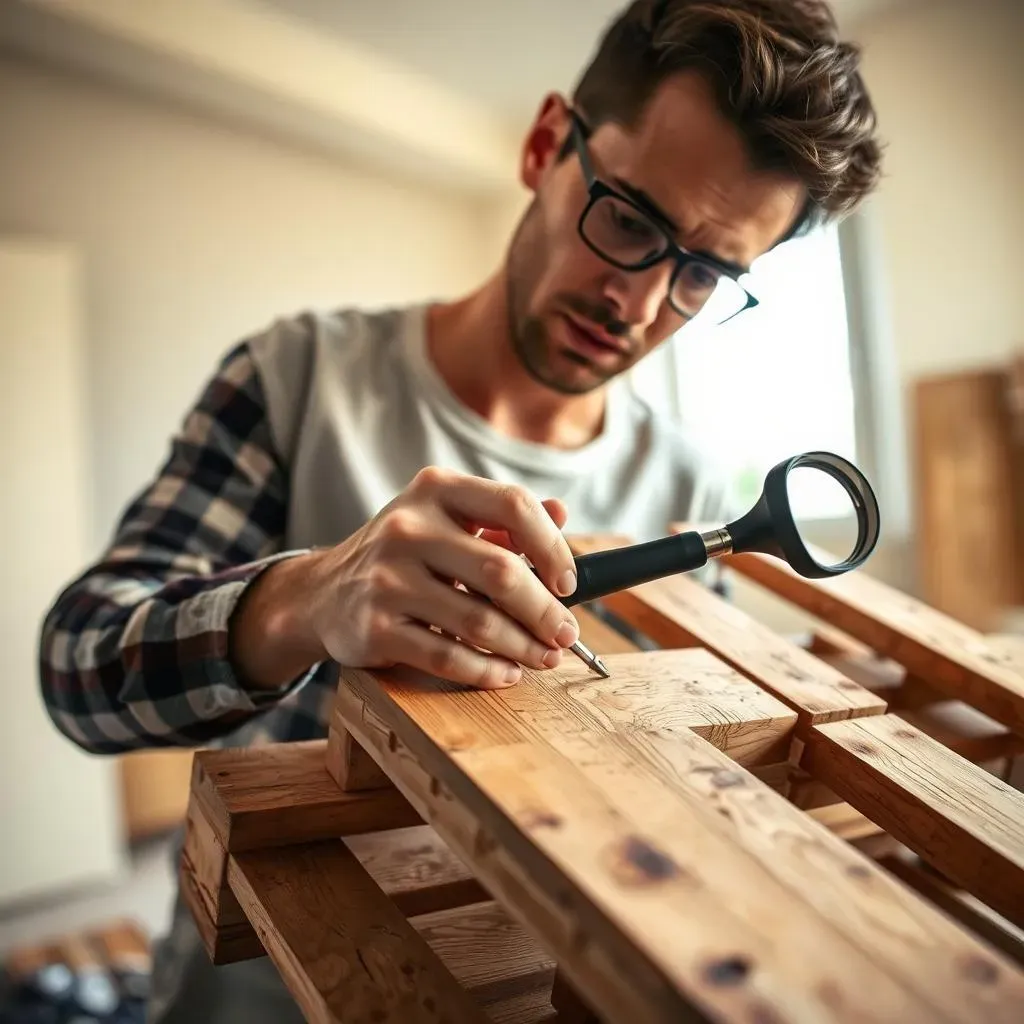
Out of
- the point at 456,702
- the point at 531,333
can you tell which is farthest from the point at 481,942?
the point at 531,333

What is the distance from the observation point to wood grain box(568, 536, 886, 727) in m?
0.67

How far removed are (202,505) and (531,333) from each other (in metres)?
0.51

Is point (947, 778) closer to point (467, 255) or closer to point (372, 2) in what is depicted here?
point (372, 2)

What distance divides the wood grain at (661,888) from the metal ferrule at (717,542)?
0.17 m

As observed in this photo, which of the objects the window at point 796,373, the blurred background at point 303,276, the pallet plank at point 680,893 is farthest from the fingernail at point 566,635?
the window at point 796,373

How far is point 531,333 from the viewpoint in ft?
3.92

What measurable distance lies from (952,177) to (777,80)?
7.59ft

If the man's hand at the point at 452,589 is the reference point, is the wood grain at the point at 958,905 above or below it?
below

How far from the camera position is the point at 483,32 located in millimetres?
3436

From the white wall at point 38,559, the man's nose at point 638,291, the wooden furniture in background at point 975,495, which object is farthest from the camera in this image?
the white wall at point 38,559

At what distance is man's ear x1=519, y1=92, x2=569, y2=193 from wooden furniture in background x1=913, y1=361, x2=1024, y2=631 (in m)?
1.95

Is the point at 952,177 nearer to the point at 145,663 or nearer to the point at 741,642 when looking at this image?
the point at 741,642

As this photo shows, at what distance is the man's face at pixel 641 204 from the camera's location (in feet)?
3.18

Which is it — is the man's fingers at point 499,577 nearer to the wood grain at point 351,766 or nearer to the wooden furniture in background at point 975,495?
the wood grain at point 351,766
